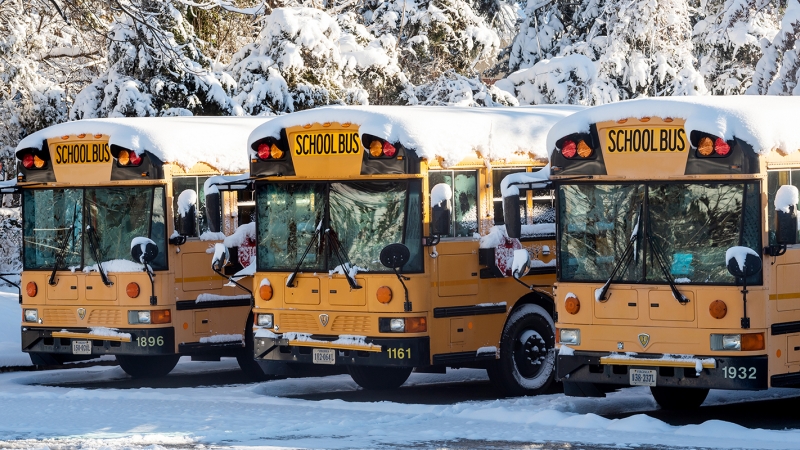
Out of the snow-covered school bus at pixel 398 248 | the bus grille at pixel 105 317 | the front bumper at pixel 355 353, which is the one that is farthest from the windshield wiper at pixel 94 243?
the front bumper at pixel 355 353

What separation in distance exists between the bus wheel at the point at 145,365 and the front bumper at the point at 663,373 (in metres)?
5.08

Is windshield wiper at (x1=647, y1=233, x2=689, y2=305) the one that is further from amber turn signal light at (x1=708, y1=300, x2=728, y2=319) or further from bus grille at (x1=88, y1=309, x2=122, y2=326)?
bus grille at (x1=88, y1=309, x2=122, y2=326)

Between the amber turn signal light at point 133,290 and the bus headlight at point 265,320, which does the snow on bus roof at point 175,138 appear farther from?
the bus headlight at point 265,320

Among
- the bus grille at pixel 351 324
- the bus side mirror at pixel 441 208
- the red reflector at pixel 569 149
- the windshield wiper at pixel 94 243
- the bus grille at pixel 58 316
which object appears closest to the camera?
the red reflector at pixel 569 149

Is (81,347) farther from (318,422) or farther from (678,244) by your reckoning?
(678,244)

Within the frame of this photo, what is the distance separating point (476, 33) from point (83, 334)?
18.2 metres

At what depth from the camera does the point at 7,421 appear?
11.1 meters

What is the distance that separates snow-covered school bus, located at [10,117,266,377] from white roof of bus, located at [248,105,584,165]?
48.0 inches

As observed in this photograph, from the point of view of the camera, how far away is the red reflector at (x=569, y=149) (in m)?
11.2

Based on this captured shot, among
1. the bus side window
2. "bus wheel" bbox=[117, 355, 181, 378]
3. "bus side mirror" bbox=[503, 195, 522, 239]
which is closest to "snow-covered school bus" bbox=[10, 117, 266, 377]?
"bus wheel" bbox=[117, 355, 181, 378]

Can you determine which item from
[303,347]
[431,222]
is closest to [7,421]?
[303,347]

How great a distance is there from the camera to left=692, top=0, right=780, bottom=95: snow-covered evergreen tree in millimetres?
33875

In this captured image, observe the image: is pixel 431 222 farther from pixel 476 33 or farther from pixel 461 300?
pixel 476 33

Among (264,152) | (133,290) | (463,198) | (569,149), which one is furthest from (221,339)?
(569,149)
